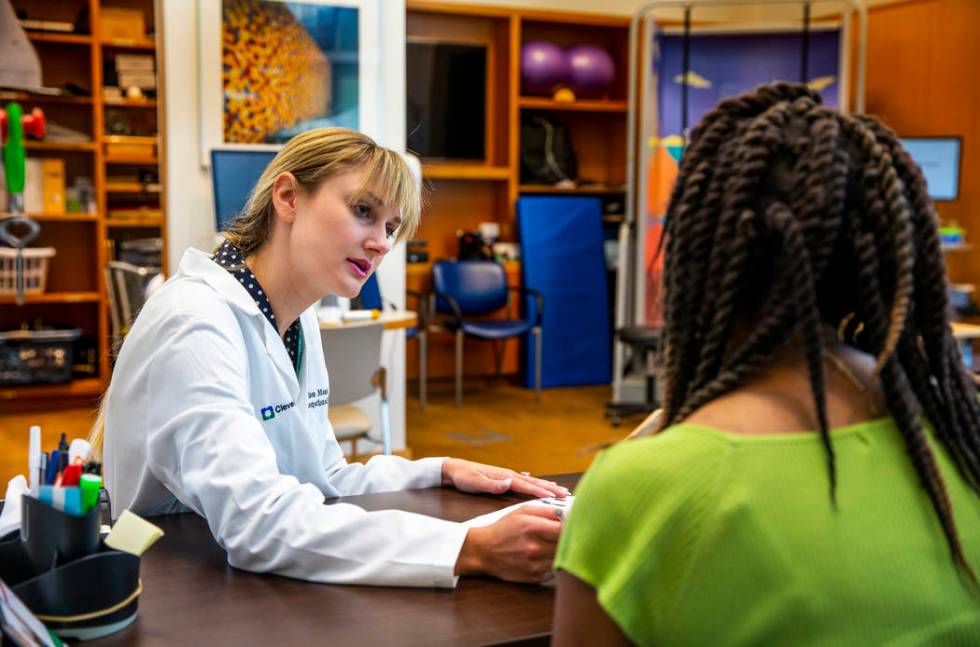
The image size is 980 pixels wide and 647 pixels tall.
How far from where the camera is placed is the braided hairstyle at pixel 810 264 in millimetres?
852

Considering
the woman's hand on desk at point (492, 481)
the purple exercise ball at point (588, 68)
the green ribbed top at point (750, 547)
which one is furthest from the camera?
the purple exercise ball at point (588, 68)

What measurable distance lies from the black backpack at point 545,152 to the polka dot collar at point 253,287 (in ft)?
17.4

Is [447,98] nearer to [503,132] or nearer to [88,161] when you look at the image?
[503,132]

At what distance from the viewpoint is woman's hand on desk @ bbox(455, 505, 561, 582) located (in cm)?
124

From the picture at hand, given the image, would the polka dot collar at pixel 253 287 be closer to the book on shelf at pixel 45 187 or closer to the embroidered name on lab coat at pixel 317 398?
the embroidered name on lab coat at pixel 317 398

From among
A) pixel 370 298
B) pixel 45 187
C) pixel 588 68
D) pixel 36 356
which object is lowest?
pixel 36 356

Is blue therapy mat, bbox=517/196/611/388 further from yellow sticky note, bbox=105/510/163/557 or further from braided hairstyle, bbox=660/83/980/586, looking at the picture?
braided hairstyle, bbox=660/83/980/586

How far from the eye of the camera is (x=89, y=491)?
108cm

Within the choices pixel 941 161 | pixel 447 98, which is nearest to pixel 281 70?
pixel 447 98

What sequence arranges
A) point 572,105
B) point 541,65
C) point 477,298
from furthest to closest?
point 572,105 < point 541,65 < point 477,298

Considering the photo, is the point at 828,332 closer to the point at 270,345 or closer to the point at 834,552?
the point at 834,552

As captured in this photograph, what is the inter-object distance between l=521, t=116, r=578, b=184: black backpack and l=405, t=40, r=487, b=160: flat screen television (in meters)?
0.30

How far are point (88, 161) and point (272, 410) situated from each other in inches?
210

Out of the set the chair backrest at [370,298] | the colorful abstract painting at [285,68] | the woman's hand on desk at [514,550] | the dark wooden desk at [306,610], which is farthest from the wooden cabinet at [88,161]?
the woman's hand on desk at [514,550]
